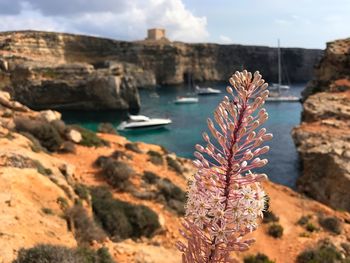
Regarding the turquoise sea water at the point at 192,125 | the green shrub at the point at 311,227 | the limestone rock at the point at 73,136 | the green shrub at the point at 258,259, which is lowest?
the green shrub at the point at 311,227

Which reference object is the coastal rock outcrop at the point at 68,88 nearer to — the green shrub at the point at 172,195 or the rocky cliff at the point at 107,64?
the rocky cliff at the point at 107,64

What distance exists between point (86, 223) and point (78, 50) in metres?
86.6

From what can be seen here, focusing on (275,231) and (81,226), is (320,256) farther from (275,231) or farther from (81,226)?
(81,226)

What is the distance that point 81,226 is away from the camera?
36.7 feet

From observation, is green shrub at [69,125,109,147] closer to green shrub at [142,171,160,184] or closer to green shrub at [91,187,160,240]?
green shrub at [142,171,160,184]

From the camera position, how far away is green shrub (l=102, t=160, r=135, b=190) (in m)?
18.3

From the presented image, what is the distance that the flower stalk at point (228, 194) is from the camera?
3.90 meters

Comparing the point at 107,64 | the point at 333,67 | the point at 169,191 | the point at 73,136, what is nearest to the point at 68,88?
the point at 107,64

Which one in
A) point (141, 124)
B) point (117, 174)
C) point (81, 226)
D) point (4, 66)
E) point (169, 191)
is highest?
point (4, 66)

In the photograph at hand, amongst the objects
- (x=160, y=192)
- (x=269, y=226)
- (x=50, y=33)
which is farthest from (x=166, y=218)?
(x=50, y=33)

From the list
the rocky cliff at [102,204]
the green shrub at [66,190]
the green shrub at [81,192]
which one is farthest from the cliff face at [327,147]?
the green shrub at [66,190]

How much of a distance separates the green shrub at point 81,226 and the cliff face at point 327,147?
18.3 meters

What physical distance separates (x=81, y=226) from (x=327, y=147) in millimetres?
20858

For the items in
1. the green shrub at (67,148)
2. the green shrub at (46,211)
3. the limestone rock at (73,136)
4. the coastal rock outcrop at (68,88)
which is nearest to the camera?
the green shrub at (46,211)
